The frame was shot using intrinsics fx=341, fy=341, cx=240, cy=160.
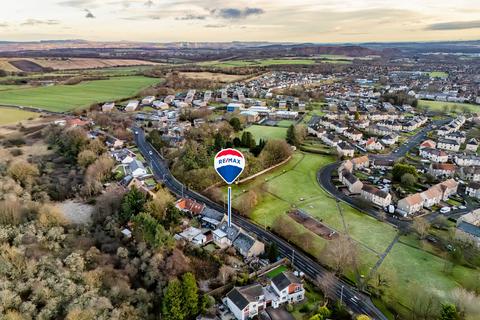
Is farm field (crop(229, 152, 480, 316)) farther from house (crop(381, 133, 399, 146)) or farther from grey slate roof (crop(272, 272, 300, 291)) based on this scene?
house (crop(381, 133, 399, 146))

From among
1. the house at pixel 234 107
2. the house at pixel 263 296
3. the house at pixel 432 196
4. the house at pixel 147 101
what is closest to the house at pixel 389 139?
the house at pixel 432 196

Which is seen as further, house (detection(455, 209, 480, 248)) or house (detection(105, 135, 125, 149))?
house (detection(105, 135, 125, 149))

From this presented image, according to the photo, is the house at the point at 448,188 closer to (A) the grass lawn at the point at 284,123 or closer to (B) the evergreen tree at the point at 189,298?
(B) the evergreen tree at the point at 189,298

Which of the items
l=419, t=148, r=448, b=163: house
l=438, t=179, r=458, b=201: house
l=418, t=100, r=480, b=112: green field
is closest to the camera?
l=438, t=179, r=458, b=201: house

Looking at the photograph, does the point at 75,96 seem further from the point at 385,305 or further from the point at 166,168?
the point at 385,305

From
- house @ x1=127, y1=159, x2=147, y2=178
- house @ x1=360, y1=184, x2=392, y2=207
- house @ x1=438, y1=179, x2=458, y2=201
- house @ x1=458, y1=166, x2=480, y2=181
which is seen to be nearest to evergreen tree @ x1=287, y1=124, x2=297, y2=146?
house @ x1=360, y1=184, x2=392, y2=207

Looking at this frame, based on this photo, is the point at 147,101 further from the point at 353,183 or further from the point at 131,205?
the point at 353,183
